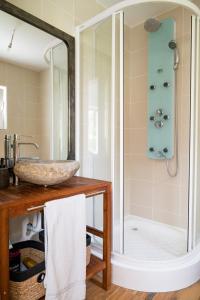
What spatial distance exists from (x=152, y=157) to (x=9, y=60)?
170 cm

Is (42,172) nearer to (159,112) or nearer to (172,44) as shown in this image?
(159,112)

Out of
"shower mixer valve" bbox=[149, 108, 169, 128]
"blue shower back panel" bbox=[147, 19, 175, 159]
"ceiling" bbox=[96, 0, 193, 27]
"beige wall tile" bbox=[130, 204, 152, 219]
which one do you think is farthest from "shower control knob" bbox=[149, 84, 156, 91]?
"beige wall tile" bbox=[130, 204, 152, 219]

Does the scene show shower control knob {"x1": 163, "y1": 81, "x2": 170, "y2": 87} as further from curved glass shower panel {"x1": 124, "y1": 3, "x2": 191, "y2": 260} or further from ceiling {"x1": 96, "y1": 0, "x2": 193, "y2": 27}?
ceiling {"x1": 96, "y1": 0, "x2": 193, "y2": 27}

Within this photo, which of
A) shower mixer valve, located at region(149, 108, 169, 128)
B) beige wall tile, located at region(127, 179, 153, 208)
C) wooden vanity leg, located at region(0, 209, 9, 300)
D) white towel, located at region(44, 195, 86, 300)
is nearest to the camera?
wooden vanity leg, located at region(0, 209, 9, 300)

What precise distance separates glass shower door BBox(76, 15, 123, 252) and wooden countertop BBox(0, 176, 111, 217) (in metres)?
0.38

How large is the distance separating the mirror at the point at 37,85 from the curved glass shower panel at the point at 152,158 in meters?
0.76

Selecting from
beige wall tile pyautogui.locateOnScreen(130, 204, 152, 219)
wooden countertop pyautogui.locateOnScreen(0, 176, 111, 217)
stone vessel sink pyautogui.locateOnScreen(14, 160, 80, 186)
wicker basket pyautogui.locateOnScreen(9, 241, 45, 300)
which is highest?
stone vessel sink pyautogui.locateOnScreen(14, 160, 80, 186)

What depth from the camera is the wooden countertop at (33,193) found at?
3.25 ft

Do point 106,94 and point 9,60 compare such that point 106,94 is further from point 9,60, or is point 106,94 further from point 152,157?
point 152,157

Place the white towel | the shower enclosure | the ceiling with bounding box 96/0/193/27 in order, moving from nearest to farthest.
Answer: the white towel → the shower enclosure → the ceiling with bounding box 96/0/193/27

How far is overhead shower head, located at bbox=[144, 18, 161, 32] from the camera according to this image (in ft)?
7.40

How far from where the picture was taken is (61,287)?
1.15 meters

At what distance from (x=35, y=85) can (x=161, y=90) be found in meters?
1.36

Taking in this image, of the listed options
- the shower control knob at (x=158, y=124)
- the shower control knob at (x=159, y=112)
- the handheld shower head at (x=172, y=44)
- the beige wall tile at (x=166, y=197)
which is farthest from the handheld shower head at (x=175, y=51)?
the beige wall tile at (x=166, y=197)
